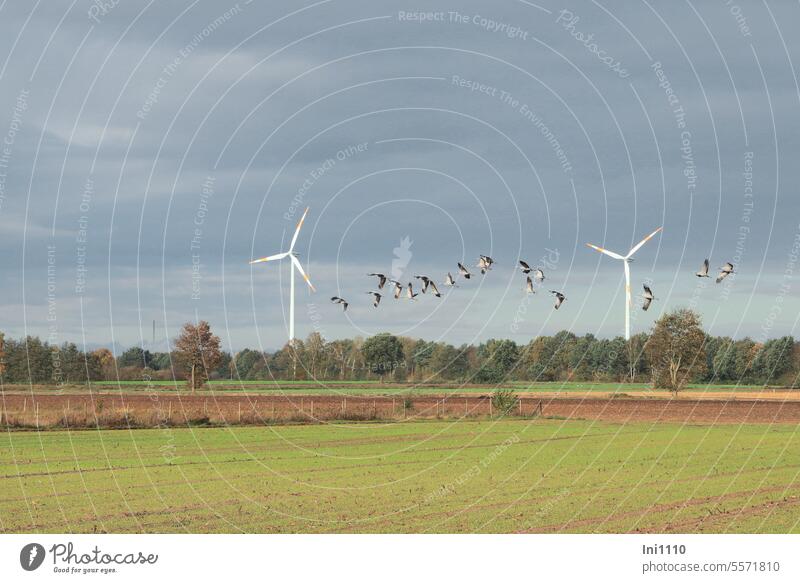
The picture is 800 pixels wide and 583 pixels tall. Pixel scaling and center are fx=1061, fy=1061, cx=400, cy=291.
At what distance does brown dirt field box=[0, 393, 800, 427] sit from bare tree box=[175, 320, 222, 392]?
37.9ft

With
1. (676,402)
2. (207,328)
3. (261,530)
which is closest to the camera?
(261,530)

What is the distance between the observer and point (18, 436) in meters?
73.7

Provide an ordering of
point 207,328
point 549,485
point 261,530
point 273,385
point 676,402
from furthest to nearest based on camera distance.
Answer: point 273,385 → point 207,328 → point 676,402 → point 549,485 → point 261,530

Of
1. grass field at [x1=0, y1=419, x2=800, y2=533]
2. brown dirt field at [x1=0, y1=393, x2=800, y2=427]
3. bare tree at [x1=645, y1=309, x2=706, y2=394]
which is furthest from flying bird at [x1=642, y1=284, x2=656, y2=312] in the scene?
bare tree at [x1=645, y1=309, x2=706, y2=394]

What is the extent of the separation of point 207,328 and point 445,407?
6284cm

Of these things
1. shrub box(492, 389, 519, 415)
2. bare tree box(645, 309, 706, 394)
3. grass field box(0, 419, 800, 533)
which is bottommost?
grass field box(0, 419, 800, 533)

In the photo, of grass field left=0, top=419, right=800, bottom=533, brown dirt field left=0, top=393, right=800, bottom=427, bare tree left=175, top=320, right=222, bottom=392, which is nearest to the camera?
grass field left=0, top=419, right=800, bottom=533

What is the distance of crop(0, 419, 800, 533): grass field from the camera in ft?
117

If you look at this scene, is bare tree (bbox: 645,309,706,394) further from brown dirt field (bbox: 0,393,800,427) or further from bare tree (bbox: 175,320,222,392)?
bare tree (bbox: 175,320,222,392)

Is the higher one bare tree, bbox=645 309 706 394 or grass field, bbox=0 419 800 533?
bare tree, bbox=645 309 706 394

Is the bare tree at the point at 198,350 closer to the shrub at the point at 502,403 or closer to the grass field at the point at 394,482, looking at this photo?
the shrub at the point at 502,403

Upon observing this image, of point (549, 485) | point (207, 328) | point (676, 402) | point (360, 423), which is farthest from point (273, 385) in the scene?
point (549, 485)

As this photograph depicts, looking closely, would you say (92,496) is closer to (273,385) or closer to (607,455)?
(607,455)

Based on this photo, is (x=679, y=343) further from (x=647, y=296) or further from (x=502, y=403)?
(x=647, y=296)
